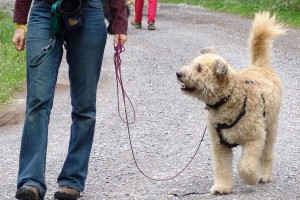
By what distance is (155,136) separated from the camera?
8148 mm

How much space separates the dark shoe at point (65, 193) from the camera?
5.43m

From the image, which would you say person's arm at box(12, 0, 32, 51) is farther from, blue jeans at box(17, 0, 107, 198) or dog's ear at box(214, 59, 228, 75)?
dog's ear at box(214, 59, 228, 75)

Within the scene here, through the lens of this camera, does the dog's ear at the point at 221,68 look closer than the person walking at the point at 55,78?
No

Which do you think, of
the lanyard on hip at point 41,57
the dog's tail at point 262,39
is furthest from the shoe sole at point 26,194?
the dog's tail at point 262,39

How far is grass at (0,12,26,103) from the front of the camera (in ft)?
36.0

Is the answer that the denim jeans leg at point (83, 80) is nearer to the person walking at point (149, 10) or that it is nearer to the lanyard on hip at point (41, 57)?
the lanyard on hip at point (41, 57)

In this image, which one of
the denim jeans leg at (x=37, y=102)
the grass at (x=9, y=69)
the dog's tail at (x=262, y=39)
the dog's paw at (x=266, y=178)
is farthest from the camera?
the grass at (x=9, y=69)

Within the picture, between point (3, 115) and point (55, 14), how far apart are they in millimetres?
4655

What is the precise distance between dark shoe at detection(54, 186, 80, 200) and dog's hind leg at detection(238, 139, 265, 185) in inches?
50.1

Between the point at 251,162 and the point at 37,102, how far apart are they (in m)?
1.69

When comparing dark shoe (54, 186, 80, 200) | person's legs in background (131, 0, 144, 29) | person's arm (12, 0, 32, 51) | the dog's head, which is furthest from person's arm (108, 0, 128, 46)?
person's legs in background (131, 0, 144, 29)

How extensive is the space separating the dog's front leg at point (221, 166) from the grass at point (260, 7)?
13.6 meters

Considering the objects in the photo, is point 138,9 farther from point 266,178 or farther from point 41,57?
point 41,57

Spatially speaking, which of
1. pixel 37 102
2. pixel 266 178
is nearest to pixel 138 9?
pixel 266 178
